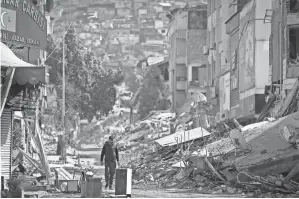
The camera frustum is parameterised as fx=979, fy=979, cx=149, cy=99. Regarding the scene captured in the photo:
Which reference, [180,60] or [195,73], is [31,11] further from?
[180,60]

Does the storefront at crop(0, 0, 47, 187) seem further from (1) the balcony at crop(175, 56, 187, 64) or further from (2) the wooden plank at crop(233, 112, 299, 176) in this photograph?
(1) the balcony at crop(175, 56, 187, 64)

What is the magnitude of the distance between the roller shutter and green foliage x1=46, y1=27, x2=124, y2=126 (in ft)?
175

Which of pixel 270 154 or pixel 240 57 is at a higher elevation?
pixel 240 57

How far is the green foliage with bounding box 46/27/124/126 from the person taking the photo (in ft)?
267

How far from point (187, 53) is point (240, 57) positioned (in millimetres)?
28302

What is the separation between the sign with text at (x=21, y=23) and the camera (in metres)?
26.4

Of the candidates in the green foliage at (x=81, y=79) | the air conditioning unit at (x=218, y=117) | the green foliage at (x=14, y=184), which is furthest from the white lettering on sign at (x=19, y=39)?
the green foliage at (x=81, y=79)

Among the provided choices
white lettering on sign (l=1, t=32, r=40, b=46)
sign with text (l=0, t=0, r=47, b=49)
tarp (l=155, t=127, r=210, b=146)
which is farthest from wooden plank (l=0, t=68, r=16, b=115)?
tarp (l=155, t=127, r=210, b=146)

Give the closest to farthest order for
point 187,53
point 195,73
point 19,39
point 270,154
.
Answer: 1. point 19,39
2. point 270,154
3. point 187,53
4. point 195,73

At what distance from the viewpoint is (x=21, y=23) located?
26922 mm

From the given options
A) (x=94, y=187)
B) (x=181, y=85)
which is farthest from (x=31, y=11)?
(x=181, y=85)

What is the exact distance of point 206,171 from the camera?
2781cm

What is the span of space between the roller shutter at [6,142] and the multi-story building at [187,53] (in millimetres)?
48460

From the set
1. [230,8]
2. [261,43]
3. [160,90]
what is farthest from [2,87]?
[160,90]
